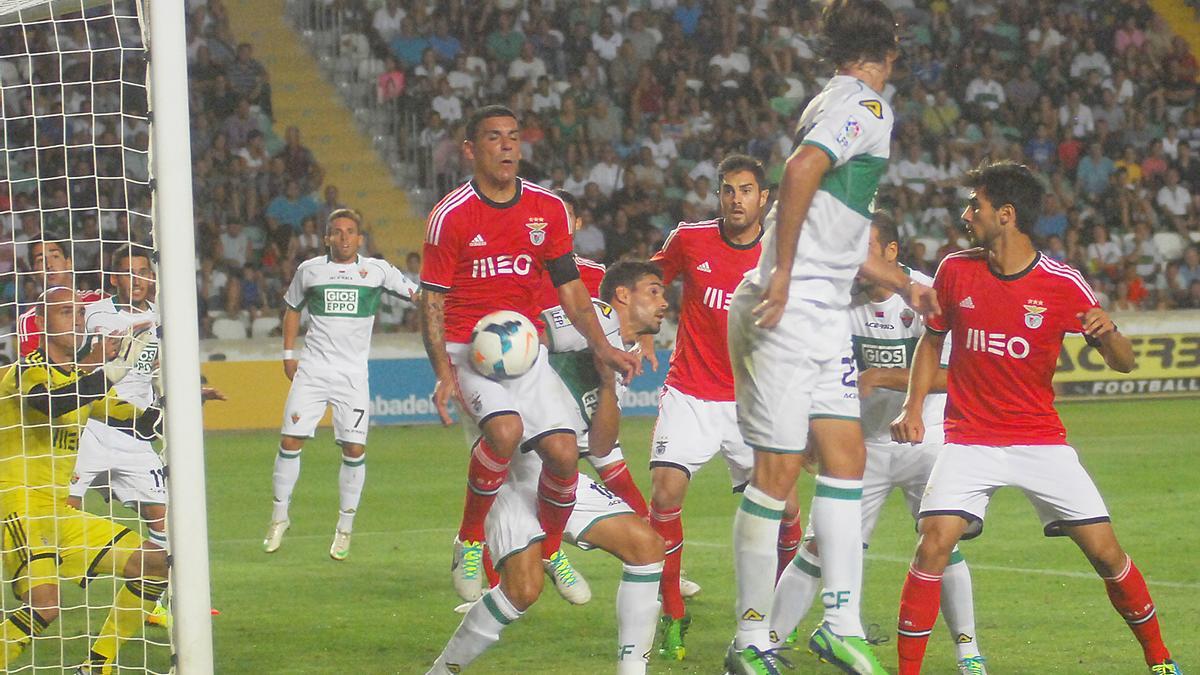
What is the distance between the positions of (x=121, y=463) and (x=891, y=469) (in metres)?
4.35

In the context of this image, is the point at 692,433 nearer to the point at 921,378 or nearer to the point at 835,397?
the point at 921,378

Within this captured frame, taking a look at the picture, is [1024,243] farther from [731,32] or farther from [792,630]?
[731,32]

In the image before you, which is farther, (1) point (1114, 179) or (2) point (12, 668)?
(1) point (1114, 179)

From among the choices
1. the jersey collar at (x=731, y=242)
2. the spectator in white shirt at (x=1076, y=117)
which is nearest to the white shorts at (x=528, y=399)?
the jersey collar at (x=731, y=242)

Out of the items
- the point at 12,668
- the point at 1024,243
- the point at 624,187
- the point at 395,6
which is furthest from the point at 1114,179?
the point at 12,668

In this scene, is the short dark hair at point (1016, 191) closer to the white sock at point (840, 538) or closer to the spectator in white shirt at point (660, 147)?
the white sock at point (840, 538)

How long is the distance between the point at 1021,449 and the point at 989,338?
452 mm

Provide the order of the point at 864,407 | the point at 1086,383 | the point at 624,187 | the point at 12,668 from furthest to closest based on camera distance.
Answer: the point at 624,187, the point at 1086,383, the point at 864,407, the point at 12,668

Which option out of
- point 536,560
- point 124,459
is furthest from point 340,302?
point 536,560

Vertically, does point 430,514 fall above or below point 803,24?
below

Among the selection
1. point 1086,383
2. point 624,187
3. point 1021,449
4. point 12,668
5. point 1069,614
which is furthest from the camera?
point 624,187

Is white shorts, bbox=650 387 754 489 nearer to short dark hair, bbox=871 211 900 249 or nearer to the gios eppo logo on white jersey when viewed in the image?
short dark hair, bbox=871 211 900 249

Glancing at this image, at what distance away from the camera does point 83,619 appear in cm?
822

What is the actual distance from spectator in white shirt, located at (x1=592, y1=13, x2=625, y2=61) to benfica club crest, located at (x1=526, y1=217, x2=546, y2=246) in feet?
55.7
